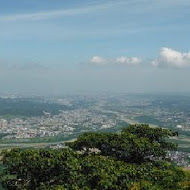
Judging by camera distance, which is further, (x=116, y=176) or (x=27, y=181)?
(x=27, y=181)

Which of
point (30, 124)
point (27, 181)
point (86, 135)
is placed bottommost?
point (30, 124)

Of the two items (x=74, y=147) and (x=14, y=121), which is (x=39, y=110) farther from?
Result: (x=74, y=147)

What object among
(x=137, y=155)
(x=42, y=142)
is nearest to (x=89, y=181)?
(x=137, y=155)

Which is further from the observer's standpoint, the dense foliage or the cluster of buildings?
the cluster of buildings

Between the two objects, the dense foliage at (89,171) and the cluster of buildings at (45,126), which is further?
the cluster of buildings at (45,126)

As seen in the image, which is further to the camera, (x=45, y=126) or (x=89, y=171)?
(x=45, y=126)

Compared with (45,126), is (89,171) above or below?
above

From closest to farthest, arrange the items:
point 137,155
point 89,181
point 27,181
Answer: point 89,181
point 27,181
point 137,155

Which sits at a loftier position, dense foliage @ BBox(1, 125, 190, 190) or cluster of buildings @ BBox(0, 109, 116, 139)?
dense foliage @ BBox(1, 125, 190, 190)

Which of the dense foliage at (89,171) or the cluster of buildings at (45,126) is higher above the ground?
the dense foliage at (89,171)

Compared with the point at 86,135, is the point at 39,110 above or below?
below

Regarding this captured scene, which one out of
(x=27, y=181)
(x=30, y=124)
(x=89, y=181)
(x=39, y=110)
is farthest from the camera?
(x=39, y=110)
